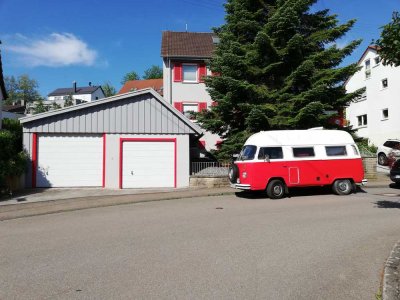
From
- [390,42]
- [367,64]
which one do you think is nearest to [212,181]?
[390,42]

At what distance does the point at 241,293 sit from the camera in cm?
515

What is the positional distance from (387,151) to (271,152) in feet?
47.8

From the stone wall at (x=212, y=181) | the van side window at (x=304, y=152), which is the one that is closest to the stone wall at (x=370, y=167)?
the van side window at (x=304, y=152)

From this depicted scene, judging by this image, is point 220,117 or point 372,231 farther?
point 220,117

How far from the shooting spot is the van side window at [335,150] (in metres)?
15.8

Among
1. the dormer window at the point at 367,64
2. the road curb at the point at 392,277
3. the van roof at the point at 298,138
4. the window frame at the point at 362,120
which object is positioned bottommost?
the road curb at the point at 392,277

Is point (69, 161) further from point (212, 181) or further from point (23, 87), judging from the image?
point (23, 87)

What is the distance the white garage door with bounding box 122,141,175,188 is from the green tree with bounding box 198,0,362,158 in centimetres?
275

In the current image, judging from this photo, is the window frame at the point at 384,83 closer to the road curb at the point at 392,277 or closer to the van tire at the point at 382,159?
the van tire at the point at 382,159

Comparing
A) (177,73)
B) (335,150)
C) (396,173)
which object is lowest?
(396,173)

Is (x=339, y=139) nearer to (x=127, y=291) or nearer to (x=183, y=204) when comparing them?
(x=183, y=204)

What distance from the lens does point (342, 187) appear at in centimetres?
1588

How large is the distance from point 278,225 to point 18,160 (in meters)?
11.9

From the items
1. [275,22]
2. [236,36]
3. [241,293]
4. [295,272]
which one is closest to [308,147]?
[275,22]
